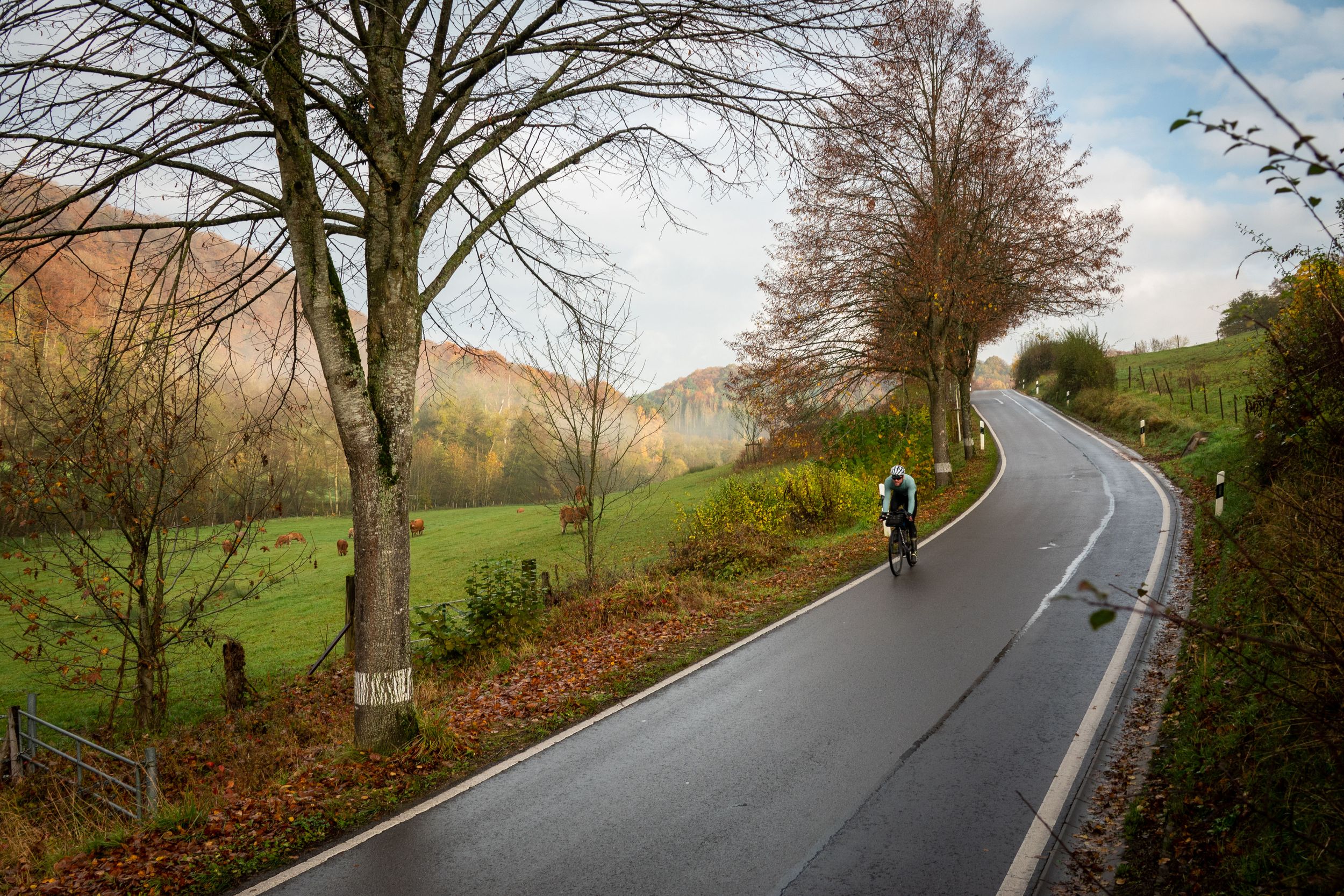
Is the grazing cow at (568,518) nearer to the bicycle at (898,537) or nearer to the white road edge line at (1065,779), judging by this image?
the bicycle at (898,537)

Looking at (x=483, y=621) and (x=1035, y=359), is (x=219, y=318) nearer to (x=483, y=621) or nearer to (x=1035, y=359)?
(x=483, y=621)

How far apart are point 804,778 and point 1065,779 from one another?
198 cm

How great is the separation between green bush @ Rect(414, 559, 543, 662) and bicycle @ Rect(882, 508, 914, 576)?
6.48 metres

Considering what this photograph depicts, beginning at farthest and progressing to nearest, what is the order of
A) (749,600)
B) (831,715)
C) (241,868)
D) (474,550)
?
1. (474,550)
2. (749,600)
3. (831,715)
4. (241,868)

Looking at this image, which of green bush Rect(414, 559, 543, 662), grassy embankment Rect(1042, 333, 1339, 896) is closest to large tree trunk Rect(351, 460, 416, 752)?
green bush Rect(414, 559, 543, 662)

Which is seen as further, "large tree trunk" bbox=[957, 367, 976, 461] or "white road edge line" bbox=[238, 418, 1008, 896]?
"large tree trunk" bbox=[957, 367, 976, 461]

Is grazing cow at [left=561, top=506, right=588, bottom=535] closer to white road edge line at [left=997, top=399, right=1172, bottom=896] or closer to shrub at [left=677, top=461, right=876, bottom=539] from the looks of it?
shrub at [left=677, top=461, right=876, bottom=539]

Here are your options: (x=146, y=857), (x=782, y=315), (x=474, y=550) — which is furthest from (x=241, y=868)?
(x=474, y=550)

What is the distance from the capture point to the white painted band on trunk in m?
6.88

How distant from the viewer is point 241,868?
16.8ft

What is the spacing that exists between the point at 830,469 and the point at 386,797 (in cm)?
2064

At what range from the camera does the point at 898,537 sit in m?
13.8

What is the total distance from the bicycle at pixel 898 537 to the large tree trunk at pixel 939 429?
11097mm

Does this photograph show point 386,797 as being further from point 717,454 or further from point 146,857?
point 717,454
